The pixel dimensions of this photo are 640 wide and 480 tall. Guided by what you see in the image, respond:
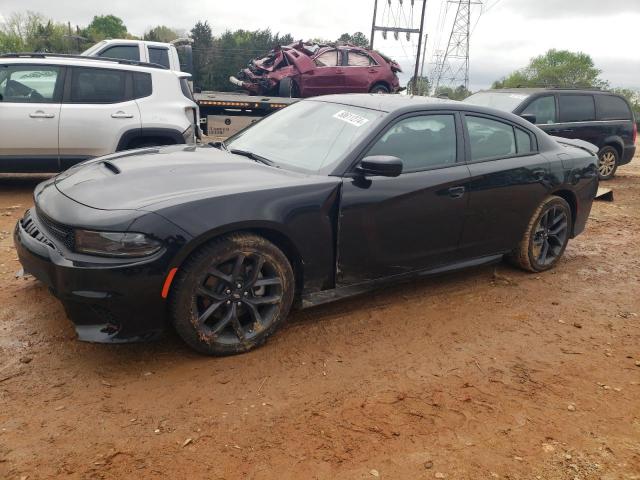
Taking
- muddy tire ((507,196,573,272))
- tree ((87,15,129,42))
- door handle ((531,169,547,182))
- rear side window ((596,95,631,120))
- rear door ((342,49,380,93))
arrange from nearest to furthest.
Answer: door handle ((531,169,547,182)) → muddy tire ((507,196,573,272)) → rear side window ((596,95,631,120)) → rear door ((342,49,380,93)) → tree ((87,15,129,42))

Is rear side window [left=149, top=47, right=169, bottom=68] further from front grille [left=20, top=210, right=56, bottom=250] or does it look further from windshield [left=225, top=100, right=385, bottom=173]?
front grille [left=20, top=210, right=56, bottom=250]

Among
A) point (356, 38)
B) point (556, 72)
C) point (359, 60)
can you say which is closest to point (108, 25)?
point (356, 38)

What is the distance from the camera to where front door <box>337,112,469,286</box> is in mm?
3568

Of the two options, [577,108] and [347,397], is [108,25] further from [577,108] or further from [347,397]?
[347,397]

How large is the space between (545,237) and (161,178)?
3509 millimetres

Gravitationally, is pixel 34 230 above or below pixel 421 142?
below

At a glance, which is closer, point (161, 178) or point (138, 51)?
point (161, 178)

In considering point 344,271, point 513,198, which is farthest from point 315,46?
point 344,271

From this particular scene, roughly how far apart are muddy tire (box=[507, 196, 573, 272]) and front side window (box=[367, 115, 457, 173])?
1215 millimetres

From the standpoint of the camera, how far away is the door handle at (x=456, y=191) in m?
3.98

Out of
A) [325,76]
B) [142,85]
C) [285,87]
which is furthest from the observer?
[325,76]

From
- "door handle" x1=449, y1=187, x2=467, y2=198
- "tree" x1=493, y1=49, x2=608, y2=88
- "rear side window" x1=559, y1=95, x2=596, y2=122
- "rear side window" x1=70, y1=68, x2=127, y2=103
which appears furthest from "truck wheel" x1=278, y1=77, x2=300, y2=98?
"tree" x1=493, y1=49, x2=608, y2=88

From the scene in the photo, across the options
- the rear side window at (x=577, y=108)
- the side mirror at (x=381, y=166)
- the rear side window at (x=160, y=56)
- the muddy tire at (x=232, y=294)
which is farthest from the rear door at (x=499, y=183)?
the rear side window at (x=160, y=56)

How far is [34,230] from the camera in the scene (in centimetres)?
326
